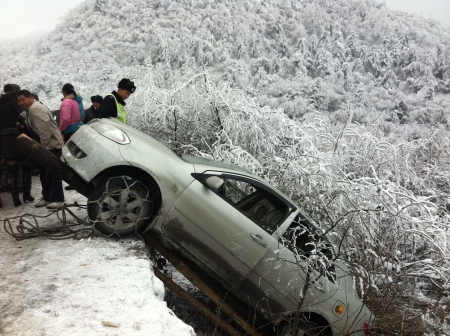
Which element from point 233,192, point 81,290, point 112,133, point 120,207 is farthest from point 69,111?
point 81,290

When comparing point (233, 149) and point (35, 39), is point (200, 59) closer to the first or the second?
point (35, 39)

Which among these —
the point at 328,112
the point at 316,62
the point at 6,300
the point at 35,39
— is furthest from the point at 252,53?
the point at 6,300

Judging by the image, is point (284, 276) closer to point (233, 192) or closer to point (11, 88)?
point (233, 192)

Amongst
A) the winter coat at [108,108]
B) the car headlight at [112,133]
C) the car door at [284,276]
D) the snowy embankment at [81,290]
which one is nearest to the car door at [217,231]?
the car door at [284,276]

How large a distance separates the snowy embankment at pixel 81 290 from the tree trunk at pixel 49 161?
2.33 ft

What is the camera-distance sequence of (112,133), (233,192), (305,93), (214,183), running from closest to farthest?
1. (214,183)
2. (112,133)
3. (233,192)
4. (305,93)

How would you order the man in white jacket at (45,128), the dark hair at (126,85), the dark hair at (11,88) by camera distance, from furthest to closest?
the dark hair at (11,88) → the dark hair at (126,85) → the man in white jacket at (45,128)

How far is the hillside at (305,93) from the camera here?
6.27 metres

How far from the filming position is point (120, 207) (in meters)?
4.25

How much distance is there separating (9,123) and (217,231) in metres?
3.82

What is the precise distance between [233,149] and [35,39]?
21.0m

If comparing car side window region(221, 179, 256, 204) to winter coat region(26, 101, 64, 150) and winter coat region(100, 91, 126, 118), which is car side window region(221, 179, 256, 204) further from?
winter coat region(26, 101, 64, 150)

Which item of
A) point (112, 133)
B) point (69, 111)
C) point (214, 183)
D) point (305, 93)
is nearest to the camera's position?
point (214, 183)

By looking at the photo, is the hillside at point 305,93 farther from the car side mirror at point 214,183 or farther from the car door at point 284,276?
the car side mirror at point 214,183
